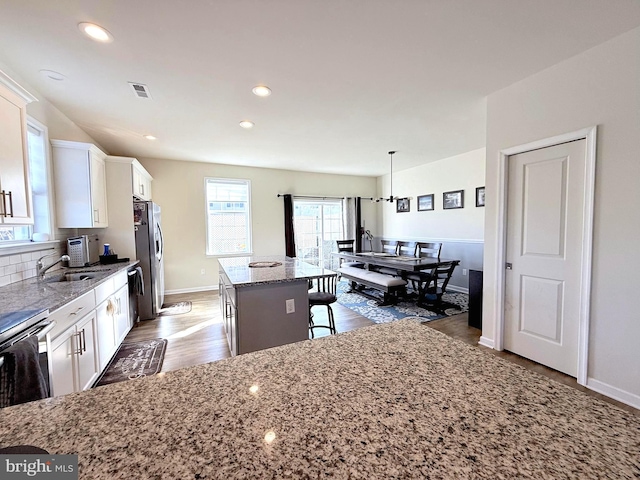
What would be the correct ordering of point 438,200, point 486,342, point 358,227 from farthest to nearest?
point 358,227 → point 438,200 → point 486,342

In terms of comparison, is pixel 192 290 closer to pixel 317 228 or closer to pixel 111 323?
pixel 111 323

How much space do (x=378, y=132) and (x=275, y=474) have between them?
397cm

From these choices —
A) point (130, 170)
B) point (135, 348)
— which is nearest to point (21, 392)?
point (135, 348)

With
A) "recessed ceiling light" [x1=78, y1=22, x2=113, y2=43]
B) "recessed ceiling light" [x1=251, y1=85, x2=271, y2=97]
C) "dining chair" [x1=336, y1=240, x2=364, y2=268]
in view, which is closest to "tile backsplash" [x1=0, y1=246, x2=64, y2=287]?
"recessed ceiling light" [x1=78, y1=22, x2=113, y2=43]

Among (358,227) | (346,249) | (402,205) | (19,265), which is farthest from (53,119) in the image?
(402,205)

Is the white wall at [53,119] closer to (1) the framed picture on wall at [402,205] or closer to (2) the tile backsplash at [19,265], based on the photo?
(2) the tile backsplash at [19,265]

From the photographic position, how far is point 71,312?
1851 millimetres

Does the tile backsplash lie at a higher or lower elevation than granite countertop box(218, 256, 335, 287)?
higher

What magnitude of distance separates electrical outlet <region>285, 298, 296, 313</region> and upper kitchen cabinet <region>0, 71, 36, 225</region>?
6.39ft

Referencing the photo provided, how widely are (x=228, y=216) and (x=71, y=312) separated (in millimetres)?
4072

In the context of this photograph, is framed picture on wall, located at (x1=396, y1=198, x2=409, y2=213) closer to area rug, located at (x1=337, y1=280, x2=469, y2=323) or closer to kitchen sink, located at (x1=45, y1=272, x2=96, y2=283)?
area rug, located at (x1=337, y1=280, x2=469, y2=323)

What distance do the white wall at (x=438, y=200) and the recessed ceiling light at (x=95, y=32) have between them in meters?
5.06

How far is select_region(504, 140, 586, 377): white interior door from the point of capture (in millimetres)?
2250
